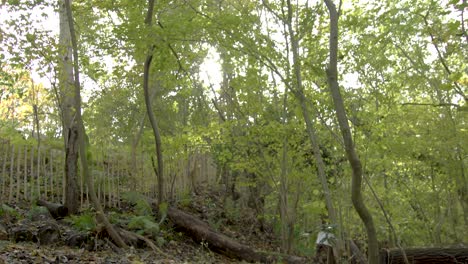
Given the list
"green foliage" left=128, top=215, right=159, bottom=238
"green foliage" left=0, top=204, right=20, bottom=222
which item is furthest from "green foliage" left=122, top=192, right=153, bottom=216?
"green foliage" left=0, top=204, right=20, bottom=222

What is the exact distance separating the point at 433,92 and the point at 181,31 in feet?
34.6

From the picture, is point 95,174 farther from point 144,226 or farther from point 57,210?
point 144,226

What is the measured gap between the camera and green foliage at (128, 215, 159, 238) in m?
8.09

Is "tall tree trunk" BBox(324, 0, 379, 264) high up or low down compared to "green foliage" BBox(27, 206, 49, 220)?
up

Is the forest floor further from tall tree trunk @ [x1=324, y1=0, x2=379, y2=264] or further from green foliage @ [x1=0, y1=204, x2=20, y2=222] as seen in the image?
tall tree trunk @ [x1=324, y1=0, x2=379, y2=264]

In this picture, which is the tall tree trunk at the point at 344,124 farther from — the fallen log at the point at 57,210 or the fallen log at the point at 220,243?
the fallen log at the point at 57,210

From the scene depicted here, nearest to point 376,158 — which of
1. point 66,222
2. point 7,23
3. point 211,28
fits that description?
point 211,28

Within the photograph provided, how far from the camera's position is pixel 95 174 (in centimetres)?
965

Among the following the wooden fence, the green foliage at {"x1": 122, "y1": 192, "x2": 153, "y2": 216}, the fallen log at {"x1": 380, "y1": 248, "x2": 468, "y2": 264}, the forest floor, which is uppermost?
the wooden fence

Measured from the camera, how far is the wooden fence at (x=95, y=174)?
28.3ft

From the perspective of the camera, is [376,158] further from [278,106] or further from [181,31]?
[181,31]

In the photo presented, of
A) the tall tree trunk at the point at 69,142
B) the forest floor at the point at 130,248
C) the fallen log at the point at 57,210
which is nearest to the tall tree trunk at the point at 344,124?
the forest floor at the point at 130,248

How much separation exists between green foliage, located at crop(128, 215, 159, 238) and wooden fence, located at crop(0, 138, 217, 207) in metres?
1.52

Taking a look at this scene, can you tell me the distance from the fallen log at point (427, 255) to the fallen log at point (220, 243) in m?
1.75
